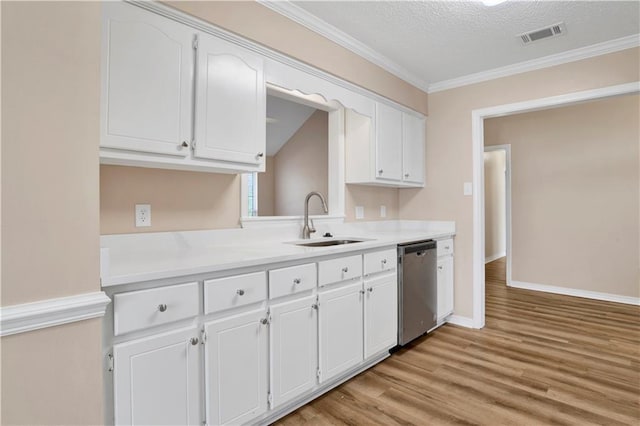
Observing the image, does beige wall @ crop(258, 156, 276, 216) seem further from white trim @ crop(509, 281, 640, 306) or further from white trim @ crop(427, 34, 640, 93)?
white trim @ crop(509, 281, 640, 306)

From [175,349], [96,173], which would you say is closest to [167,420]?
[175,349]

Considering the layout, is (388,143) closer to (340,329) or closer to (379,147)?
(379,147)

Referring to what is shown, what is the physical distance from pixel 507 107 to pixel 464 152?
54cm

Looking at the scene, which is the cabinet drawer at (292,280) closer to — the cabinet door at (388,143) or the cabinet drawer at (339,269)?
the cabinet drawer at (339,269)

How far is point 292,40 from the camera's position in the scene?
232 cm

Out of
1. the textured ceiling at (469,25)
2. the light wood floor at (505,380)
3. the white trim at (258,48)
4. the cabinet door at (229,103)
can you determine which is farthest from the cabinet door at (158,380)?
the textured ceiling at (469,25)

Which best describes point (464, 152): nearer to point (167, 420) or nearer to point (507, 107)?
point (507, 107)

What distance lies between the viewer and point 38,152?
1022 millimetres

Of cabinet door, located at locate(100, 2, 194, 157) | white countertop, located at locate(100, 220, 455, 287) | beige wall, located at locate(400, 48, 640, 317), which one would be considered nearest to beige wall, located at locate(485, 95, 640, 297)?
beige wall, located at locate(400, 48, 640, 317)

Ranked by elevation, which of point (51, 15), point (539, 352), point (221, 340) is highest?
point (51, 15)

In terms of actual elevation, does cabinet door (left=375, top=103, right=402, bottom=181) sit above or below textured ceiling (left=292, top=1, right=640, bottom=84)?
below

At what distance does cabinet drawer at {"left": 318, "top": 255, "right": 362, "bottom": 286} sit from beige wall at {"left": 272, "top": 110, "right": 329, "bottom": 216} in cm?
149

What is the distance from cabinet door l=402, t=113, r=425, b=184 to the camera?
11.4 ft

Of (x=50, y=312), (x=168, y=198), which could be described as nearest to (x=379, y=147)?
(x=168, y=198)
